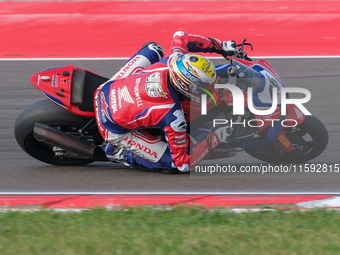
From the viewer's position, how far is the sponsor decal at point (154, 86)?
4980mm

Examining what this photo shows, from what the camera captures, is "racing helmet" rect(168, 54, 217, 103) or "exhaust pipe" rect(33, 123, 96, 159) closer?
"racing helmet" rect(168, 54, 217, 103)

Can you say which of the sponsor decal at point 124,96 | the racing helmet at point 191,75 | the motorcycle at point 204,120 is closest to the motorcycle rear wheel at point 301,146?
the motorcycle at point 204,120

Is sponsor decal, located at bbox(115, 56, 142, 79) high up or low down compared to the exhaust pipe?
up

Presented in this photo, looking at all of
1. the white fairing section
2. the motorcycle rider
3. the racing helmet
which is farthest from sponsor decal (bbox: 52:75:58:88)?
the racing helmet

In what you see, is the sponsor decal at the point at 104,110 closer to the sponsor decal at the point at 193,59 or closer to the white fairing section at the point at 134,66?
the white fairing section at the point at 134,66

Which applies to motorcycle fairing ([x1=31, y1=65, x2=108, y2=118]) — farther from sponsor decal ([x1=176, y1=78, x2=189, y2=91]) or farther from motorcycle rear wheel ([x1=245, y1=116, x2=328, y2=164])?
motorcycle rear wheel ([x1=245, y1=116, x2=328, y2=164])

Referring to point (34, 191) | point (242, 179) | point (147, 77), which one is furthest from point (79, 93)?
point (242, 179)

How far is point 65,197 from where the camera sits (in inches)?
197

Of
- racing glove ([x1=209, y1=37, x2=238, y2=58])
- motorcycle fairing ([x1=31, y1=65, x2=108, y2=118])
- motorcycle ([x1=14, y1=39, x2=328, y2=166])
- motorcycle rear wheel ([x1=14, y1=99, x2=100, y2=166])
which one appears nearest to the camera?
motorcycle ([x1=14, y1=39, x2=328, y2=166])

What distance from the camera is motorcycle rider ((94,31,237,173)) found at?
486cm

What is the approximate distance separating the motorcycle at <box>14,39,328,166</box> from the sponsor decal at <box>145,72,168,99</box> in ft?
1.08

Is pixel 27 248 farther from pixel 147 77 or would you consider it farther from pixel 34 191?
pixel 147 77

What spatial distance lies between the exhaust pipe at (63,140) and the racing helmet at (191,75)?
1167mm

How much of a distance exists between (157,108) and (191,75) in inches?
19.4
